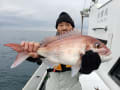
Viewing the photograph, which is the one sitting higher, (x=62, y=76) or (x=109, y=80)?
(x=62, y=76)

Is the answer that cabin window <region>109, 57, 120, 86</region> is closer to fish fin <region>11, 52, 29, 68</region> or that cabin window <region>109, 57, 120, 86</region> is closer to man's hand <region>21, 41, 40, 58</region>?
man's hand <region>21, 41, 40, 58</region>

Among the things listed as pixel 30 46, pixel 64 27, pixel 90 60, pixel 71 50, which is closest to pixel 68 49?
A: pixel 71 50

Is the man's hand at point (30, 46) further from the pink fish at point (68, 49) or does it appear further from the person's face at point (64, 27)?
the person's face at point (64, 27)

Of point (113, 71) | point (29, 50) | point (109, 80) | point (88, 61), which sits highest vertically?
point (29, 50)

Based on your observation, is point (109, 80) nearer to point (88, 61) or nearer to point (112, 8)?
point (112, 8)

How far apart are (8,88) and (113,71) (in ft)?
20.7

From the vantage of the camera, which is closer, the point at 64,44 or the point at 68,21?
the point at 64,44

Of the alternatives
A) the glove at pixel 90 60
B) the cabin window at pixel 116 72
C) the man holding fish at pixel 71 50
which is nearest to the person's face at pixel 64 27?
the man holding fish at pixel 71 50

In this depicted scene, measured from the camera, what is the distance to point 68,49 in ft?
5.77

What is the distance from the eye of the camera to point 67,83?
2.55 meters

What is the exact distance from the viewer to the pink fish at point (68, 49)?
1.73 metres

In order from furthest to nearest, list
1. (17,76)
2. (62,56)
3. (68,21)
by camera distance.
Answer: (17,76), (68,21), (62,56)

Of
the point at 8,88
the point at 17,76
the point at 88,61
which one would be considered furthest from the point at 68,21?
the point at 17,76

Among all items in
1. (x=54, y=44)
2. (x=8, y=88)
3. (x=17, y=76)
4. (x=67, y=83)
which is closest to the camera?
(x=54, y=44)
